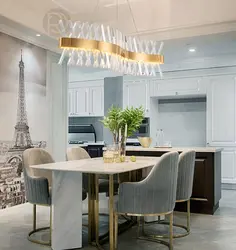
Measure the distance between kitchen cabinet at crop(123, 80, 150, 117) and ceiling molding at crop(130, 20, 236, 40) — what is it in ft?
7.84

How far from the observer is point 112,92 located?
778 cm

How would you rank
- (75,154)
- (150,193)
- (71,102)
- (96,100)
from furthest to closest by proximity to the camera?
(71,102)
(96,100)
(75,154)
(150,193)

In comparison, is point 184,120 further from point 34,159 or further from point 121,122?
point 34,159

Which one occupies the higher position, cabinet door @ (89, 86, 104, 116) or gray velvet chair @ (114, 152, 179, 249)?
cabinet door @ (89, 86, 104, 116)

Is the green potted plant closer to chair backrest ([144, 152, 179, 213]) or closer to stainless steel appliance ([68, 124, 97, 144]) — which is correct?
chair backrest ([144, 152, 179, 213])

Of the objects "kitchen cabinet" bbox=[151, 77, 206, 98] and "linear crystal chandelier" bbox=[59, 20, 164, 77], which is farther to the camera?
"kitchen cabinet" bbox=[151, 77, 206, 98]

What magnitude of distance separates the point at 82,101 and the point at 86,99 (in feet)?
0.41

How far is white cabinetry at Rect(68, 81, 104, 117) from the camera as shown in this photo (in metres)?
8.38

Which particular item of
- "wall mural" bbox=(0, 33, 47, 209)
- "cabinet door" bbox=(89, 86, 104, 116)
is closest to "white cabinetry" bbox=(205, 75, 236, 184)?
"cabinet door" bbox=(89, 86, 104, 116)

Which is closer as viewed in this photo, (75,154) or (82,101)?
(75,154)

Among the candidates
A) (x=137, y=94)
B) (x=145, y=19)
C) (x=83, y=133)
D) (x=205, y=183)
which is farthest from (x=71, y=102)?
(x=205, y=183)

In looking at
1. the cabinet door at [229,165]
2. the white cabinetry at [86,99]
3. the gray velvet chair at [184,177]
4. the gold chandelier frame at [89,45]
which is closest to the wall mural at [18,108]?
the gold chandelier frame at [89,45]

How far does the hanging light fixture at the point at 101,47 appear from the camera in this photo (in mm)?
3486

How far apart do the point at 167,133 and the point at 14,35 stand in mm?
4267
